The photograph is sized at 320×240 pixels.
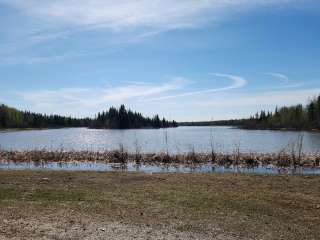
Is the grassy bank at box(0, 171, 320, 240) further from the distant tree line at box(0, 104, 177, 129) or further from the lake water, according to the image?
the distant tree line at box(0, 104, 177, 129)

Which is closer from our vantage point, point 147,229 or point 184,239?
point 184,239

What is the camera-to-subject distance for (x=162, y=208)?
37.0ft

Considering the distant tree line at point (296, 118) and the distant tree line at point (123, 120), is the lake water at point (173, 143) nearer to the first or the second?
the distant tree line at point (296, 118)

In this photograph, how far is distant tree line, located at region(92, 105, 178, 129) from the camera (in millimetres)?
154750

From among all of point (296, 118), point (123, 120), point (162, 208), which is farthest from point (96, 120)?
point (162, 208)

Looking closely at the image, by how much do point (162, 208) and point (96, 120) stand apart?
168712 mm

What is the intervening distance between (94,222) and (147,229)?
4.36 ft

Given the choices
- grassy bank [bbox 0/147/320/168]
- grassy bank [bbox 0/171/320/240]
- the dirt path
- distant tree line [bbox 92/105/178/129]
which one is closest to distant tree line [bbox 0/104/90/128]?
distant tree line [bbox 92/105/178/129]

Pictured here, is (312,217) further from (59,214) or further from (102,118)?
(102,118)

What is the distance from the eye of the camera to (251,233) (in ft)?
29.0

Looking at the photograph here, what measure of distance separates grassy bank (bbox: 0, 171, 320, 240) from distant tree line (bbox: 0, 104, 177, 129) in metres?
138

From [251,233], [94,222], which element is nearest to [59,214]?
[94,222]

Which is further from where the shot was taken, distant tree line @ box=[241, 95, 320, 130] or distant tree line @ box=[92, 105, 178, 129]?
distant tree line @ box=[92, 105, 178, 129]

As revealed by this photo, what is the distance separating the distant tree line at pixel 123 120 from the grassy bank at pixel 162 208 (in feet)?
452
